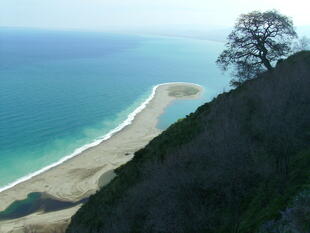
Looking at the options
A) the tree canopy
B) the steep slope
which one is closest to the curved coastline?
the steep slope

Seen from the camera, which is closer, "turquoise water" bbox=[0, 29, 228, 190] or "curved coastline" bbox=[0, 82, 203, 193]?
"curved coastline" bbox=[0, 82, 203, 193]

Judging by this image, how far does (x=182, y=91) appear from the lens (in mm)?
87875

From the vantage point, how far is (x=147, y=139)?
5222 centimetres

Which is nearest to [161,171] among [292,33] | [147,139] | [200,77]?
[292,33]

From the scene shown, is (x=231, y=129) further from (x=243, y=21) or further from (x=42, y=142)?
(x=42, y=142)

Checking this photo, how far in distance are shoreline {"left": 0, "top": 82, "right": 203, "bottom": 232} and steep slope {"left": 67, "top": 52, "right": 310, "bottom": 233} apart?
45.3 ft

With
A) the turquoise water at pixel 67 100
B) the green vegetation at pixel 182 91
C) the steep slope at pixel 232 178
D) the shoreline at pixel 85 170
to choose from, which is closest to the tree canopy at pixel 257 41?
the steep slope at pixel 232 178

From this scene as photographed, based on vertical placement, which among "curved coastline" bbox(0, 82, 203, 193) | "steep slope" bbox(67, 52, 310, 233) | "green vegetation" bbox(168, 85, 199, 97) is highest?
"green vegetation" bbox(168, 85, 199, 97)

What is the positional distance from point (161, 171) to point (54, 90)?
73.3 meters

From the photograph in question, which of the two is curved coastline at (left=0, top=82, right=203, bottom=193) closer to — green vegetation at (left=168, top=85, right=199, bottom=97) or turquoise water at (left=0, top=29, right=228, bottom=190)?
turquoise water at (left=0, top=29, right=228, bottom=190)

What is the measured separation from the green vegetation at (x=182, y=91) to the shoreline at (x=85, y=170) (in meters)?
22.1

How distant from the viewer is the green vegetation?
8438 cm

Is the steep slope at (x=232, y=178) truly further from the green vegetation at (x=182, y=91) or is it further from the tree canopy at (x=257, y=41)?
the green vegetation at (x=182, y=91)

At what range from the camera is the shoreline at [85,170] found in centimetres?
3469
